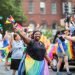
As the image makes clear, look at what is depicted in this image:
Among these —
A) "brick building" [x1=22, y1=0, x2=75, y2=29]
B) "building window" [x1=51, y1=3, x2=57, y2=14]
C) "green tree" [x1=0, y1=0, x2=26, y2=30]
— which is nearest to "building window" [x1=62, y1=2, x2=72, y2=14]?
"brick building" [x1=22, y1=0, x2=75, y2=29]

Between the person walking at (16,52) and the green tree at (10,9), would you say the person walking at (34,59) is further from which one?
the green tree at (10,9)

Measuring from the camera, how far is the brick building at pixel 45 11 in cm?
6931

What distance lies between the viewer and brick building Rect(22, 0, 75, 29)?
69.3 m

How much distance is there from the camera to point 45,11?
232ft

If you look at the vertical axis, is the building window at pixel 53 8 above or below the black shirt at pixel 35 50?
below

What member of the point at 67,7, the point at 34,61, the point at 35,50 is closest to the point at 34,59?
the point at 34,61

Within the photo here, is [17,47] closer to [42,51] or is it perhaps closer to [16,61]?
[16,61]

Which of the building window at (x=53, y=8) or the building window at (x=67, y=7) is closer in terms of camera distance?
the building window at (x=67, y=7)

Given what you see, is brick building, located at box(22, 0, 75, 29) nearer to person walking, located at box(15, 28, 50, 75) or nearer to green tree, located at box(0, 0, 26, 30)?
green tree, located at box(0, 0, 26, 30)

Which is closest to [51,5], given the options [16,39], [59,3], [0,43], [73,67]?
[59,3]

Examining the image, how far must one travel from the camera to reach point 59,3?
2798 inches

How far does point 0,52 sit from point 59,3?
156 feet

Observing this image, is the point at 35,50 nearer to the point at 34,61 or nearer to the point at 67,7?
the point at 34,61

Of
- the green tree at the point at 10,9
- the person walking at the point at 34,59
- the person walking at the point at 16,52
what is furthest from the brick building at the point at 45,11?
the person walking at the point at 34,59
